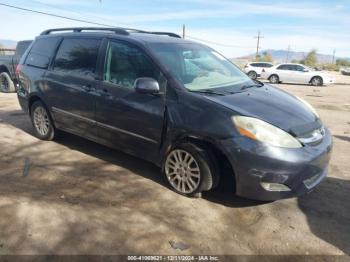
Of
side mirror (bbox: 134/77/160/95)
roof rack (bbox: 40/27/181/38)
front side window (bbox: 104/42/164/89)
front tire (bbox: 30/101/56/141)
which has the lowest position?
front tire (bbox: 30/101/56/141)

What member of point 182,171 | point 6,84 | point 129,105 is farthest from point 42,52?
point 6,84

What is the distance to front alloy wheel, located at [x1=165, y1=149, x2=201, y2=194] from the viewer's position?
4148 mm

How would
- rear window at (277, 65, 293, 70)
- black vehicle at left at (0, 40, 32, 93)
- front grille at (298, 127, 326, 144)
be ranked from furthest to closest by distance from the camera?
rear window at (277, 65, 293, 70), black vehicle at left at (0, 40, 32, 93), front grille at (298, 127, 326, 144)

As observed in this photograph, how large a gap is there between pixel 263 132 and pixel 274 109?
0.53 metres

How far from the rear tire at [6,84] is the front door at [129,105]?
366 inches

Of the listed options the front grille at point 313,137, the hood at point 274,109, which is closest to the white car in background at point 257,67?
the hood at point 274,109

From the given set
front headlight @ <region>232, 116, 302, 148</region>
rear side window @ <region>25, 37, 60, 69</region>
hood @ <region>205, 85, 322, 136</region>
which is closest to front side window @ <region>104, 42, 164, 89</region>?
hood @ <region>205, 85, 322, 136</region>

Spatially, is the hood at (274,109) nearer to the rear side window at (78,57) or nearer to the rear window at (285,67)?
the rear side window at (78,57)

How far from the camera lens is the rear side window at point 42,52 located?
6078 mm

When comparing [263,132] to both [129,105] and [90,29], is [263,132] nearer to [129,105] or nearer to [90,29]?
[129,105]

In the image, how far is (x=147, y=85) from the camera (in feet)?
13.8

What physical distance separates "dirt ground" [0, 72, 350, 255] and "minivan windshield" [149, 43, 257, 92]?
1332 mm

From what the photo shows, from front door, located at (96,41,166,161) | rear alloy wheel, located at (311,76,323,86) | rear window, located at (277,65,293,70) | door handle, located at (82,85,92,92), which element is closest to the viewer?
front door, located at (96,41,166,161)

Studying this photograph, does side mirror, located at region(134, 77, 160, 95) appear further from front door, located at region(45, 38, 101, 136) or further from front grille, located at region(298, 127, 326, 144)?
front grille, located at region(298, 127, 326, 144)
